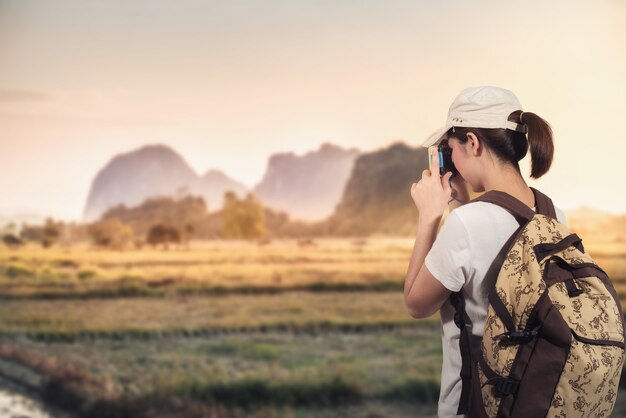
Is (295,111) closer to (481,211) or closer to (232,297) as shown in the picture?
(232,297)

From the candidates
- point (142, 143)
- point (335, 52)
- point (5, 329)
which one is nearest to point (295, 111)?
point (335, 52)

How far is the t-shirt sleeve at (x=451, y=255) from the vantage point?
99 cm

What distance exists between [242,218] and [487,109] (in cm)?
340

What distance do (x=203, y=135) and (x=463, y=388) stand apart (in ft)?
11.5

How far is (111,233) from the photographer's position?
4.29 metres

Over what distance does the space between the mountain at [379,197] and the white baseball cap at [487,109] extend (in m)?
3.22

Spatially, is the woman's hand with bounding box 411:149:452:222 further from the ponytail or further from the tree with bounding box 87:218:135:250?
the tree with bounding box 87:218:135:250

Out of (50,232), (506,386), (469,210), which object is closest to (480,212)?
(469,210)

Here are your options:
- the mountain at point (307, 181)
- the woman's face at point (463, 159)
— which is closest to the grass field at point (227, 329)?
the mountain at point (307, 181)

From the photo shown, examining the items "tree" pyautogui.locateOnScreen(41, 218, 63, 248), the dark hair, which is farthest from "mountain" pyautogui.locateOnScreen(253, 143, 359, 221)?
the dark hair

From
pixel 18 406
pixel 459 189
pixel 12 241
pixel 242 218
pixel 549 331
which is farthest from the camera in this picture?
pixel 242 218

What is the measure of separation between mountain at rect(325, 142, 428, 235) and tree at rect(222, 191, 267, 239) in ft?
1.46

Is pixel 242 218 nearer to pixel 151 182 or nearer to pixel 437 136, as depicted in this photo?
pixel 151 182

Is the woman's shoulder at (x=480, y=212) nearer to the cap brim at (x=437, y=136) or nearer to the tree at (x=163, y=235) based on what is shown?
the cap brim at (x=437, y=136)
